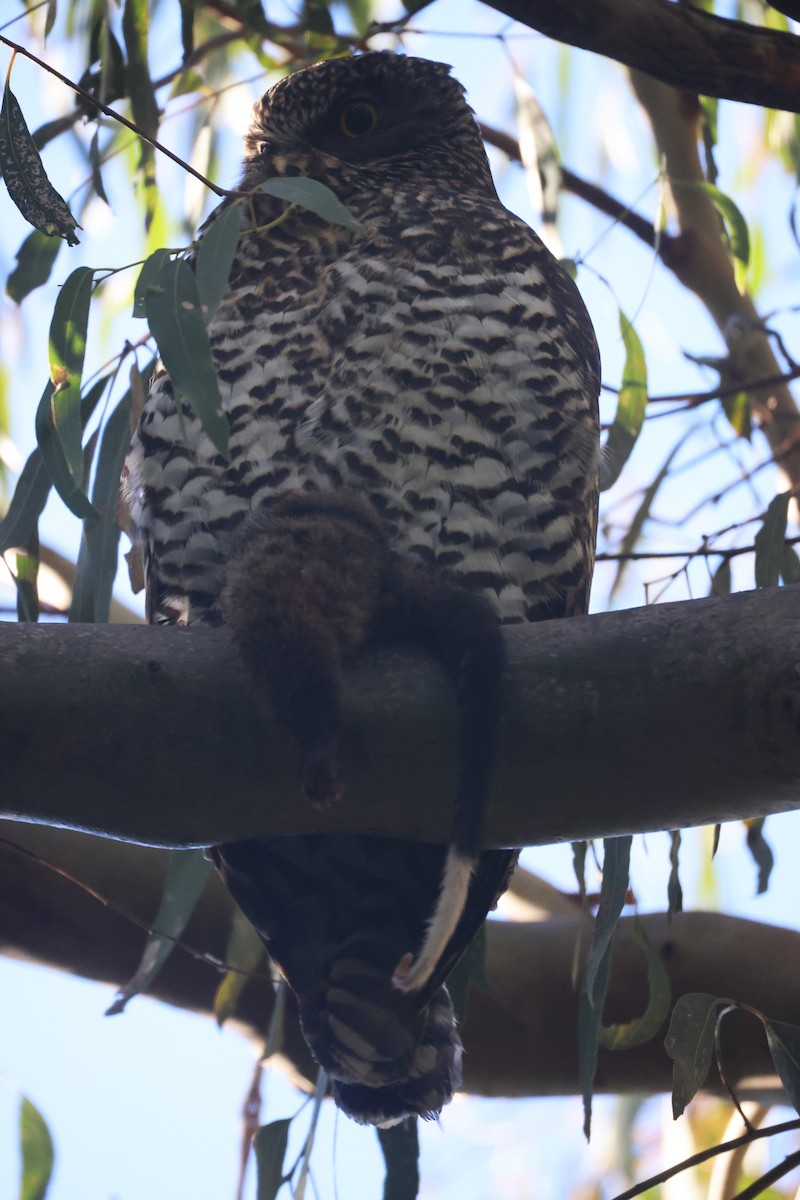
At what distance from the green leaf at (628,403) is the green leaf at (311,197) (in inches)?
39.1

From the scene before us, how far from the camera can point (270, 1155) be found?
7.09ft

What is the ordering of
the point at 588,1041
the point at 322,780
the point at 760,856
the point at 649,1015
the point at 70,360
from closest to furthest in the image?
the point at 322,780, the point at 70,360, the point at 588,1041, the point at 649,1015, the point at 760,856

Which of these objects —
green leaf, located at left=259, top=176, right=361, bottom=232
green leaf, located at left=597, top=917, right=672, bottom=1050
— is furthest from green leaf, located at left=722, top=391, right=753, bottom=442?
green leaf, located at left=259, top=176, right=361, bottom=232

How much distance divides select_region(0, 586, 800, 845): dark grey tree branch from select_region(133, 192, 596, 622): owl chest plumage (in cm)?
50

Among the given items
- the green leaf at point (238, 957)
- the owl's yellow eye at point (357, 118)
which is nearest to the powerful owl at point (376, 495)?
the owl's yellow eye at point (357, 118)

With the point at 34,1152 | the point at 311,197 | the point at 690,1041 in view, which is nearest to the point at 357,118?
the point at 311,197

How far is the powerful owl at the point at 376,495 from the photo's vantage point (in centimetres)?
158

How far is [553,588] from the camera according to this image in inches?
75.7

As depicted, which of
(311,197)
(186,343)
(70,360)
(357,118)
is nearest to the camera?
(186,343)

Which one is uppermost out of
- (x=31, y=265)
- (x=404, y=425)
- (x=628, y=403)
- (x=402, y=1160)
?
(x=31, y=265)

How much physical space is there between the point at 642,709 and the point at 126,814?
51 cm

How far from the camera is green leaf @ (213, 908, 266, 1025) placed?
2430 mm

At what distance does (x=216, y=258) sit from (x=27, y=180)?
232 millimetres

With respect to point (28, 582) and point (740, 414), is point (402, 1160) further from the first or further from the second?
point (740, 414)
